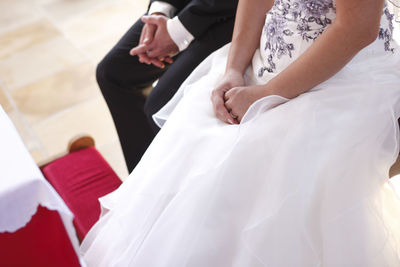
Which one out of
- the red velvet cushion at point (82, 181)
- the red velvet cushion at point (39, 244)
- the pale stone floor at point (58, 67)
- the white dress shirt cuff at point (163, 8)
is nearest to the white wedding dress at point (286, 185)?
the red velvet cushion at point (39, 244)

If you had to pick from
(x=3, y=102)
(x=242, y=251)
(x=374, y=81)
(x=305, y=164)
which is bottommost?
(x=3, y=102)

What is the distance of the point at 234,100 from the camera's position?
1.13 meters

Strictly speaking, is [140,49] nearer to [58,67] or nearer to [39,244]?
[39,244]

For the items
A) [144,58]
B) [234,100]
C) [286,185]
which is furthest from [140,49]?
[286,185]

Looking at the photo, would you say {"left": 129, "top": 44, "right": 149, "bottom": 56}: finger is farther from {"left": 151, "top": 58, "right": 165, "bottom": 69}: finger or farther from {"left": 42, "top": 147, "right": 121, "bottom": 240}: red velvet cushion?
{"left": 42, "top": 147, "right": 121, "bottom": 240}: red velvet cushion

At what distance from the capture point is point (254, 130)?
1.00 m

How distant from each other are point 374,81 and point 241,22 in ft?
1.32

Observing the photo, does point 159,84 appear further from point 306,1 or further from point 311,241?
point 311,241

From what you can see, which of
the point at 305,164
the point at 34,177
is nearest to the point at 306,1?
the point at 305,164

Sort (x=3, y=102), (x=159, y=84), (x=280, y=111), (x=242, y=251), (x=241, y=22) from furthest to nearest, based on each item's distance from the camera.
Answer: (x=3, y=102) → (x=159, y=84) → (x=241, y=22) → (x=280, y=111) → (x=242, y=251)

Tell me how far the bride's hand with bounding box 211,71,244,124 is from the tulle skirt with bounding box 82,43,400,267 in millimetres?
60

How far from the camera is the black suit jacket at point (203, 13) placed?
4.87 feet

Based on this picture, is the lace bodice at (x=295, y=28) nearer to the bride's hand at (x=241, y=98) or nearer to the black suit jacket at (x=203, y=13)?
the bride's hand at (x=241, y=98)

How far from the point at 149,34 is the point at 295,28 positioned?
0.59 meters
